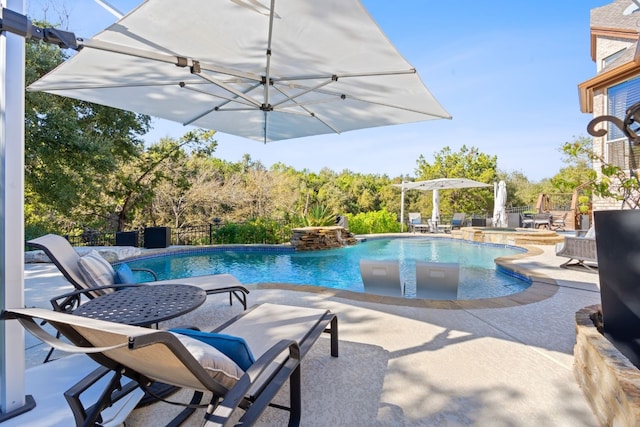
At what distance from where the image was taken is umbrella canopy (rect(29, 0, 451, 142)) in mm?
2768

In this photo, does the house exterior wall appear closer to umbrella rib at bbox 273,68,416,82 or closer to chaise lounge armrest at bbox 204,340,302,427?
umbrella rib at bbox 273,68,416,82

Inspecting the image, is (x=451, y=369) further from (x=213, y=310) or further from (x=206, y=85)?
(x=206, y=85)

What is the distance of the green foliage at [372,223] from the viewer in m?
16.2

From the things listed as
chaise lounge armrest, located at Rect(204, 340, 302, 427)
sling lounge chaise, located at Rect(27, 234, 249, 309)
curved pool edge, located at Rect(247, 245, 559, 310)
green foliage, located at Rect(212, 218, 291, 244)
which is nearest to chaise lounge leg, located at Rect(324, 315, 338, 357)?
chaise lounge armrest, located at Rect(204, 340, 302, 427)

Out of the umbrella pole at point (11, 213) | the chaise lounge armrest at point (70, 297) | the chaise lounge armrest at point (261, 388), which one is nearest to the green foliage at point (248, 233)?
the chaise lounge armrest at point (70, 297)

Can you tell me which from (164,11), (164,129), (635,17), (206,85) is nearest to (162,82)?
(206,85)

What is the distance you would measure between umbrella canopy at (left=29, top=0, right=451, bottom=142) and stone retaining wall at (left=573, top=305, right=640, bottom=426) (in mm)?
2776

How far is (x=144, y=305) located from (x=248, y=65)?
9.28 feet

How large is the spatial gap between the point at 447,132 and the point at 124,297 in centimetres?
2348

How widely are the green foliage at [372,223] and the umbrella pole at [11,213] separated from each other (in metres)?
14.4

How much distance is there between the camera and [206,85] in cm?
433

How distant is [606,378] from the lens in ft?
5.89

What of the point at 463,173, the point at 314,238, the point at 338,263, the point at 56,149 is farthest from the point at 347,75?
the point at 463,173

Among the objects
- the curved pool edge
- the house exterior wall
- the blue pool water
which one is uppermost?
the house exterior wall
